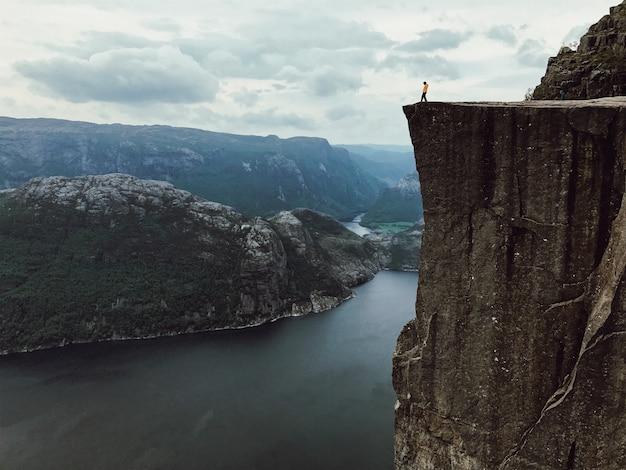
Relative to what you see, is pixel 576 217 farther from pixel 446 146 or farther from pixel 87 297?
pixel 87 297

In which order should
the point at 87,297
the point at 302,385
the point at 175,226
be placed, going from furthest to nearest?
1. the point at 175,226
2. the point at 87,297
3. the point at 302,385

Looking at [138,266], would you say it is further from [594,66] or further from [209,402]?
[594,66]

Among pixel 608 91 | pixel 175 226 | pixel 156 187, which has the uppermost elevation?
pixel 608 91

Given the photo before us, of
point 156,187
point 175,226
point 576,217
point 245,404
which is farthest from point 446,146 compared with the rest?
point 156,187

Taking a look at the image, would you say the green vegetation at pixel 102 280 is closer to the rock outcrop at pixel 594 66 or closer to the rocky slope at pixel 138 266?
the rocky slope at pixel 138 266

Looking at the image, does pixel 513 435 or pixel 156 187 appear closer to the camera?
pixel 513 435

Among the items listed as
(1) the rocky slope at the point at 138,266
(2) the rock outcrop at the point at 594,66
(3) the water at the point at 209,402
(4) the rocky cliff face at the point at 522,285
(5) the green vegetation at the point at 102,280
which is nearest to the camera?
(4) the rocky cliff face at the point at 522,285

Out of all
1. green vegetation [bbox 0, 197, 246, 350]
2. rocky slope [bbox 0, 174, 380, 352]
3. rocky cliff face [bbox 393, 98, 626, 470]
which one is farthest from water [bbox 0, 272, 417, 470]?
rocky cliff face [bbox 393, 98, 626, 470]

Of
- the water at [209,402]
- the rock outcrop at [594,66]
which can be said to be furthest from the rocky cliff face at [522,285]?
the water at [209,402]
